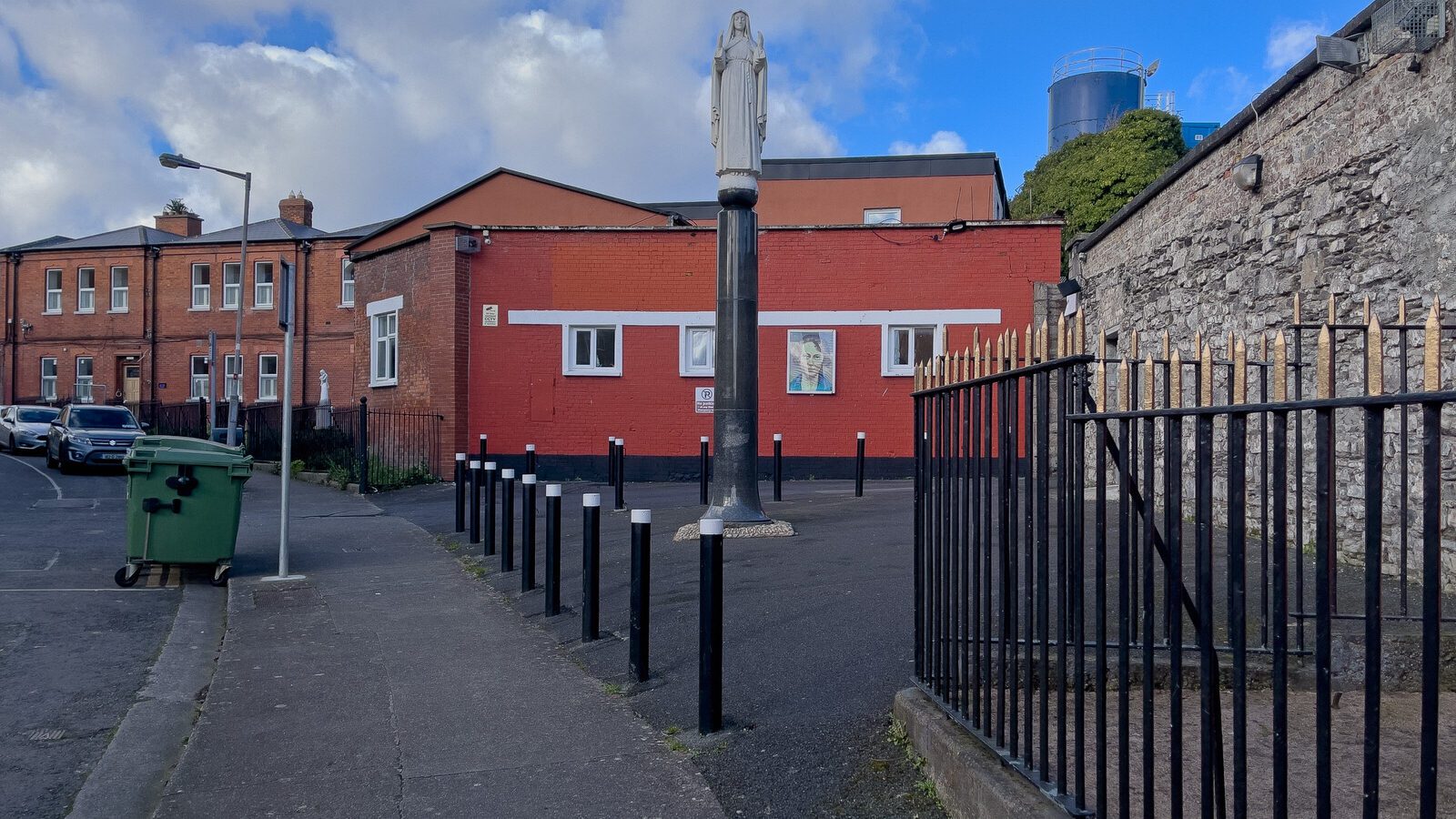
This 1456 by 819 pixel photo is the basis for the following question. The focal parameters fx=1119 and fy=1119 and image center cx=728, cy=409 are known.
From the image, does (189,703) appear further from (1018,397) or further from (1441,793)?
(1441,793)

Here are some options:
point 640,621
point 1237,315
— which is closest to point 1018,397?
point 640,621

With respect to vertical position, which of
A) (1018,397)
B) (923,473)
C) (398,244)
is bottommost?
(923,473)

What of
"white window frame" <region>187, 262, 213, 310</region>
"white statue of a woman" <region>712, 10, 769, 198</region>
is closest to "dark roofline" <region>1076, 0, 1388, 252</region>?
"white statue of a woman" <region>712, 10, 769, 198</region>

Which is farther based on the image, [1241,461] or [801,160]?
[801,160]

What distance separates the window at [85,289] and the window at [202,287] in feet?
13.5

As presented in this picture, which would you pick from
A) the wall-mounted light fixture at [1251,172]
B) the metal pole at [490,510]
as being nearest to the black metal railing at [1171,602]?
the wall-mounted light fixture at [1251,172]

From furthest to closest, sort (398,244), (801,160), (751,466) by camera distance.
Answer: (801,160)
(398,244)
(751,466)

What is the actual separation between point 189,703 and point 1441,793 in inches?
226

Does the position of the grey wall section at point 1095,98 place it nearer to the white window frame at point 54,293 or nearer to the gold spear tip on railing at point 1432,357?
the white window frame at point 54,293

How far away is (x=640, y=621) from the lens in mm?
5863

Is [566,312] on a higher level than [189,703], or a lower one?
higher

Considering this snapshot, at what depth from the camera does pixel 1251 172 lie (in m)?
9.23

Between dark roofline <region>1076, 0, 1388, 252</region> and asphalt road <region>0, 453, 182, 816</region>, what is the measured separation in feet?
27.9

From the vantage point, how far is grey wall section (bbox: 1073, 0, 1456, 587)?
655 centimetres
